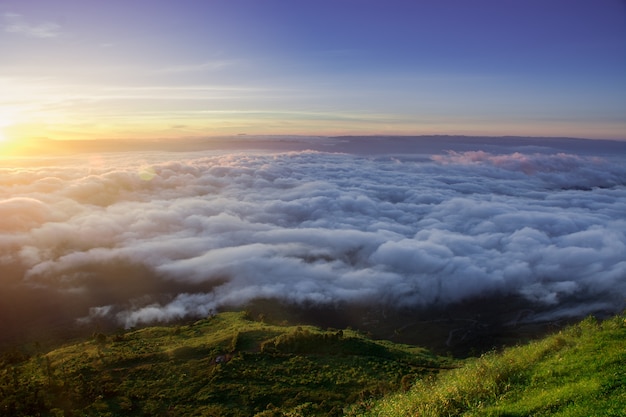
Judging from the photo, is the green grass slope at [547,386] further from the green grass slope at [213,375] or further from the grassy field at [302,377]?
the green grass slope at [213,375]

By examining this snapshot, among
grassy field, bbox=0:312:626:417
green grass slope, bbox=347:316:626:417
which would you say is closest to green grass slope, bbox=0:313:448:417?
grassy field, bbox=0:312:626:417

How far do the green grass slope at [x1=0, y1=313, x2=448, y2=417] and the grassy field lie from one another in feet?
0.45

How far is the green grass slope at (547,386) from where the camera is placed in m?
14.8

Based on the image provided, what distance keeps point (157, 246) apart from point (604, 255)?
19013cm

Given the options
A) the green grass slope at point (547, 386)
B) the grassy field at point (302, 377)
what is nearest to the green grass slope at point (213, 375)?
the grassy field at point (302, 377)

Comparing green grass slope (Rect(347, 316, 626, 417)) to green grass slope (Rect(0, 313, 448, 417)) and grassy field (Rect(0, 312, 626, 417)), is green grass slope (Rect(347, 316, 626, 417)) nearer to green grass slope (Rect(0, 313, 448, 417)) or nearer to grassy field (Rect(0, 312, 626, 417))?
grassy field (Rect(0, 312, 626, 417))

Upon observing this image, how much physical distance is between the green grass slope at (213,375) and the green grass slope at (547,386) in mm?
15918

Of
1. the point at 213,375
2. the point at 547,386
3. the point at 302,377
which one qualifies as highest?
the point at 547,386

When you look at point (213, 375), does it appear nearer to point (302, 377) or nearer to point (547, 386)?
point (302, 377)

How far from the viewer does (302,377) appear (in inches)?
1802

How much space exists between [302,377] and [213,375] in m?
9.52

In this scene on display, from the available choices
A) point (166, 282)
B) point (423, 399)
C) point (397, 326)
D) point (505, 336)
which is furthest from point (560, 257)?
point (423, 399)

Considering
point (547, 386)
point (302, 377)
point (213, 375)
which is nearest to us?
point (547, 386)

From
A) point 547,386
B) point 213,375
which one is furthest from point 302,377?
point 547,386
